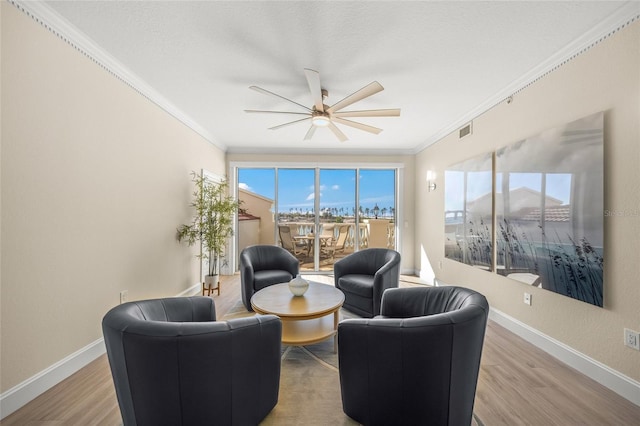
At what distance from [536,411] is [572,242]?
4.30ft

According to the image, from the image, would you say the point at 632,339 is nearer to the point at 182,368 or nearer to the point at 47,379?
the point at 182,368

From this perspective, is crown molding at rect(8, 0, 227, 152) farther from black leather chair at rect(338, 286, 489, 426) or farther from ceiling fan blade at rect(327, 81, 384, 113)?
black leather chair at rect(338, 286, 489, 426)

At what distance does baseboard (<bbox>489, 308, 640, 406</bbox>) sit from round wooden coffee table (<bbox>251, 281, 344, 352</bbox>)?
1.90 m

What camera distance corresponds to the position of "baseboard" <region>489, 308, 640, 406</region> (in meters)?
1.87

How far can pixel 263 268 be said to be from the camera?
4.05m

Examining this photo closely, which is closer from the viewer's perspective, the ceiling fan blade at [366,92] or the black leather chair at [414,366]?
the black leather chair at [414,366]

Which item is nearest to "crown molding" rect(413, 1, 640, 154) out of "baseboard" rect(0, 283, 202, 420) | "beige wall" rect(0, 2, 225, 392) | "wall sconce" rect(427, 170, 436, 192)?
"wall sconce" rect(427, 170, 436, 192)


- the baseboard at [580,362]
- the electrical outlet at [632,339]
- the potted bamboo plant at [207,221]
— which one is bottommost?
the baseboard at [580,362]

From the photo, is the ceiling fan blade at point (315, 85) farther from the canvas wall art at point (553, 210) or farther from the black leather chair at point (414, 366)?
the canvas wall art at point (553, 210)

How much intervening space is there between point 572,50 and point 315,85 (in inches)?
84.0

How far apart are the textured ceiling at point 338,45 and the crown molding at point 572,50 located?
0.01 metres

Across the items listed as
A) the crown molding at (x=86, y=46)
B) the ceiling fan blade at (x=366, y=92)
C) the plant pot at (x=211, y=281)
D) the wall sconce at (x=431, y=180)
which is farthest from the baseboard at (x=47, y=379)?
the wall sconce at (x=431, y=180)

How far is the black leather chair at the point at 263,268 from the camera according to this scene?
3.52 m

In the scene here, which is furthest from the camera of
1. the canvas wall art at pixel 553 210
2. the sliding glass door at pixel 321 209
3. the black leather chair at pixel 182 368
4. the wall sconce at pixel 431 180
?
the sliding glass door at pixel 321 209
